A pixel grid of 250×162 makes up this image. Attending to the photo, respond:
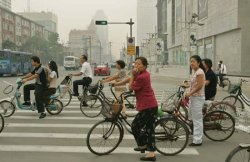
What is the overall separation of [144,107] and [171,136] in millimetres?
919

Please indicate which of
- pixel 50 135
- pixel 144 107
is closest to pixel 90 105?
pixel 50 135

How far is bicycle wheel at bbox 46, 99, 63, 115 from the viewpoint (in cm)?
1286

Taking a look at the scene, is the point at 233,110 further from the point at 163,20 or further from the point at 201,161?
the point at 163,20

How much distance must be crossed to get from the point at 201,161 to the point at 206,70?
8.79 feet

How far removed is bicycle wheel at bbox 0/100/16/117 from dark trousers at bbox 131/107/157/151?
611 cm

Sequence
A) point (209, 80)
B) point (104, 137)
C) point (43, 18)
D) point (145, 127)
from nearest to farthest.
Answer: point (145, 127) < point (104, 137) < point (209, 80) < point (43, 18)

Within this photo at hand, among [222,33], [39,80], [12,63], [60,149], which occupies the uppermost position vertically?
[222,33]

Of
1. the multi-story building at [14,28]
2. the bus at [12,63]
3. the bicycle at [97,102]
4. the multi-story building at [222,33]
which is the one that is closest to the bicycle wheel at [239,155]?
the bicycle at [97,102]

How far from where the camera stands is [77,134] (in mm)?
9828

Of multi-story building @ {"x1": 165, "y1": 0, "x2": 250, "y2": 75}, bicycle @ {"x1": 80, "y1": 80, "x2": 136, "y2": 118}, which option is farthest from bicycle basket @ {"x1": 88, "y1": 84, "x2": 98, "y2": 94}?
multi-story building @ {"x1": 165, "y1": 0, "x2": 250, "y2": 75}

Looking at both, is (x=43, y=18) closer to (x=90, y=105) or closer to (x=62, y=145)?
(x=90, y=105)

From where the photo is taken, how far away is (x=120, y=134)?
7.62 m

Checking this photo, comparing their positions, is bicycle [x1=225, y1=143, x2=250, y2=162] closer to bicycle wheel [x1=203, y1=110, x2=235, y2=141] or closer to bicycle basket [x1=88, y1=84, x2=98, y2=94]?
bicycle wheel [x1=203, y1=110, x2=235, y2=141]

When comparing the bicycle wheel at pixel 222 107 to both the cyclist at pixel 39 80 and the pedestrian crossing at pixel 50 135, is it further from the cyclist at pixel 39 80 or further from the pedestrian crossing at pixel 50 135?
the cyclist at pixel 39 80
